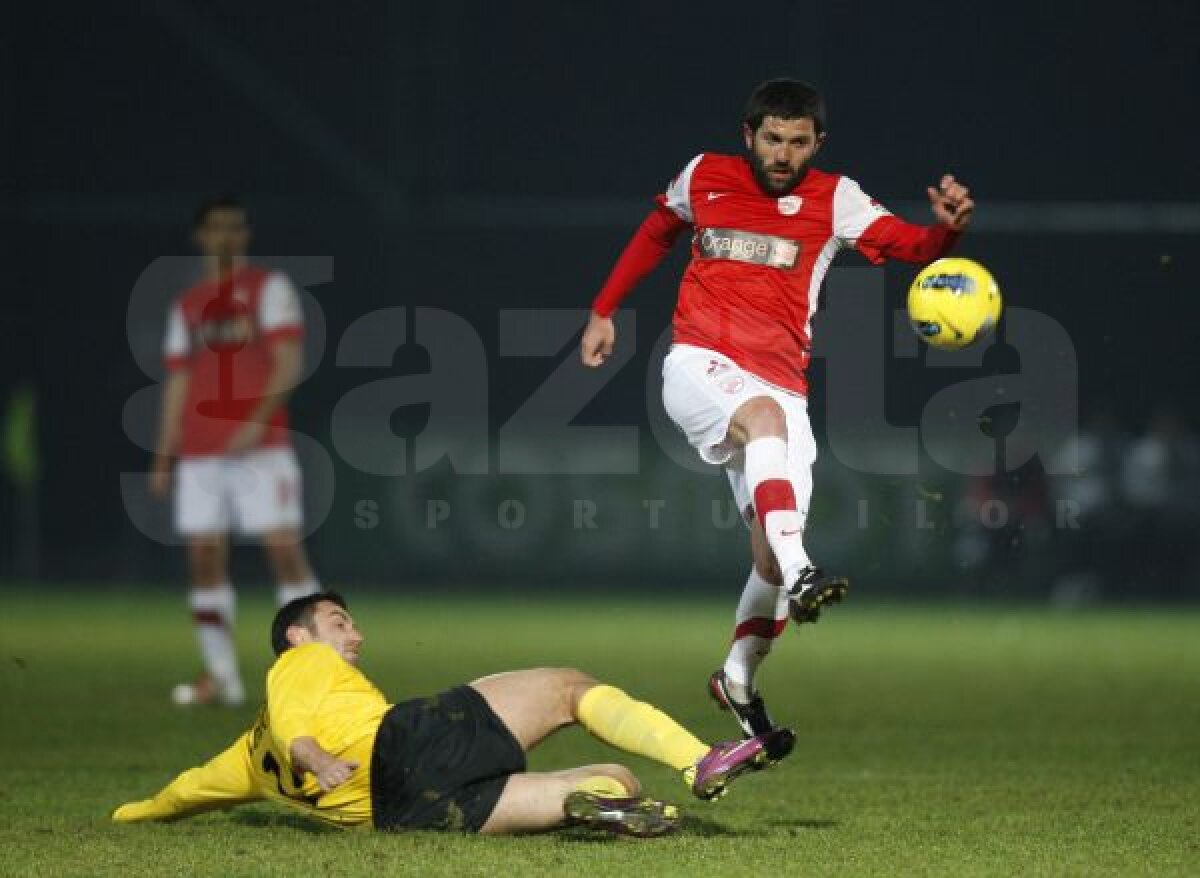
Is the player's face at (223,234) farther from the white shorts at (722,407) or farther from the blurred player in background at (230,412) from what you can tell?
the white shorts at (722,407)

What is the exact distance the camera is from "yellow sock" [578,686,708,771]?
5879 mm

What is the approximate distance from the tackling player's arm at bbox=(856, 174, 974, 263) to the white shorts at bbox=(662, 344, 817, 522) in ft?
1.87

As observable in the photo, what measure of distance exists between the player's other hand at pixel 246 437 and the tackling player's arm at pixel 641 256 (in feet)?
11.6

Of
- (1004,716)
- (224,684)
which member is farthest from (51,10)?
(1004,716)

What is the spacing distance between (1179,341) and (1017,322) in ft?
10.1

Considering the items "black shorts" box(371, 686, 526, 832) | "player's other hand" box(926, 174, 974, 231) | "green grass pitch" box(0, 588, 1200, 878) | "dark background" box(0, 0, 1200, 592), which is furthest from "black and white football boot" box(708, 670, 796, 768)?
"dark background" box(0, 0, 1200, 592)

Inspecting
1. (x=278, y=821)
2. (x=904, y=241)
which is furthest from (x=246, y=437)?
(x=904, y=241)

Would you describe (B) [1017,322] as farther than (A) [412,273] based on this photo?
No

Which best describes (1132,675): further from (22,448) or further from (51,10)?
(51,10)

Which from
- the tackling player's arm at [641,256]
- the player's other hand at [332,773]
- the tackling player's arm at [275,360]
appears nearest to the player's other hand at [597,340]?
the tackling player's arm at [641,256]

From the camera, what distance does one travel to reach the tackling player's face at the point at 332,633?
6.15 metres

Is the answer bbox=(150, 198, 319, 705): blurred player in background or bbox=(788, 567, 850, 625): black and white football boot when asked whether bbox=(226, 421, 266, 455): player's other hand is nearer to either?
bbox=(150, 198, 319, 705): blurred player in background

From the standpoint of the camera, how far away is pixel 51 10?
70.4 ft

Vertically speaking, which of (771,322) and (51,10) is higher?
(51,10)
